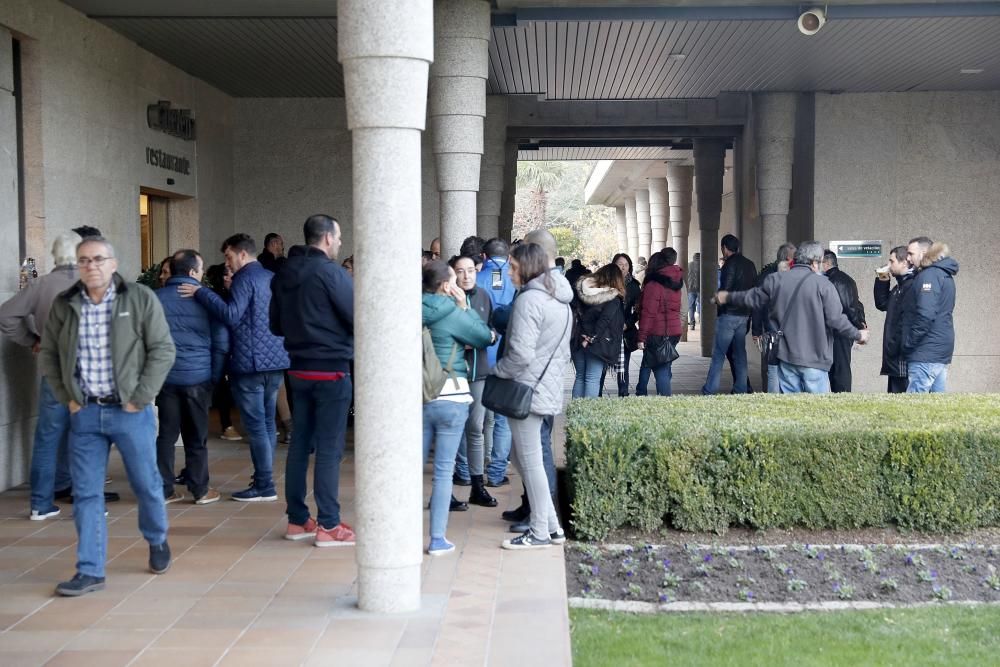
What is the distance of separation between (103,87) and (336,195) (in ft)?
16.8

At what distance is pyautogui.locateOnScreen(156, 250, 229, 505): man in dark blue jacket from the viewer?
753 centimetres

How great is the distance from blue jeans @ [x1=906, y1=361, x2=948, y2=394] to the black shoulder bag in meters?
4.78

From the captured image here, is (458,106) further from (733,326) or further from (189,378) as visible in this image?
(733,326)

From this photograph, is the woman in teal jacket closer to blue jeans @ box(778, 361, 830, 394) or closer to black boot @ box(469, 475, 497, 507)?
black boot @ box(469, 475, 497, 507)

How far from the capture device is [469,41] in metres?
10.2

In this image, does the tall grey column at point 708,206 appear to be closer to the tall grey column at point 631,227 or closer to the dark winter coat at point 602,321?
the dark winter coat at point 602,321

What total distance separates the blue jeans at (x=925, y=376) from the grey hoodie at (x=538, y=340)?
470 cm

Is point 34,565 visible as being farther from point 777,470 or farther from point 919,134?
point 919,134

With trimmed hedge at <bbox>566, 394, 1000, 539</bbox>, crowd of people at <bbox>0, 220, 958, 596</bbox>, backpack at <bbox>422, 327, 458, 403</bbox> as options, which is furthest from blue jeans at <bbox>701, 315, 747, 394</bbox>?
backpack at <bbox>422, 327, 458, 403</bbox>

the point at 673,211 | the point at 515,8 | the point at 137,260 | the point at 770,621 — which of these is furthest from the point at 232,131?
the point at 673,211

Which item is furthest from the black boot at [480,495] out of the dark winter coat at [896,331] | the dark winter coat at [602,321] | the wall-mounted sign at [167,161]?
the wall-mounted sign at [167,161]

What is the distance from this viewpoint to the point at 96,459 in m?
5.67

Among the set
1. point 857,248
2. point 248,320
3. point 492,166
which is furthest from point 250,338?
point 857,248

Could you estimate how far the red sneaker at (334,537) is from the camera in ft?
21.3
